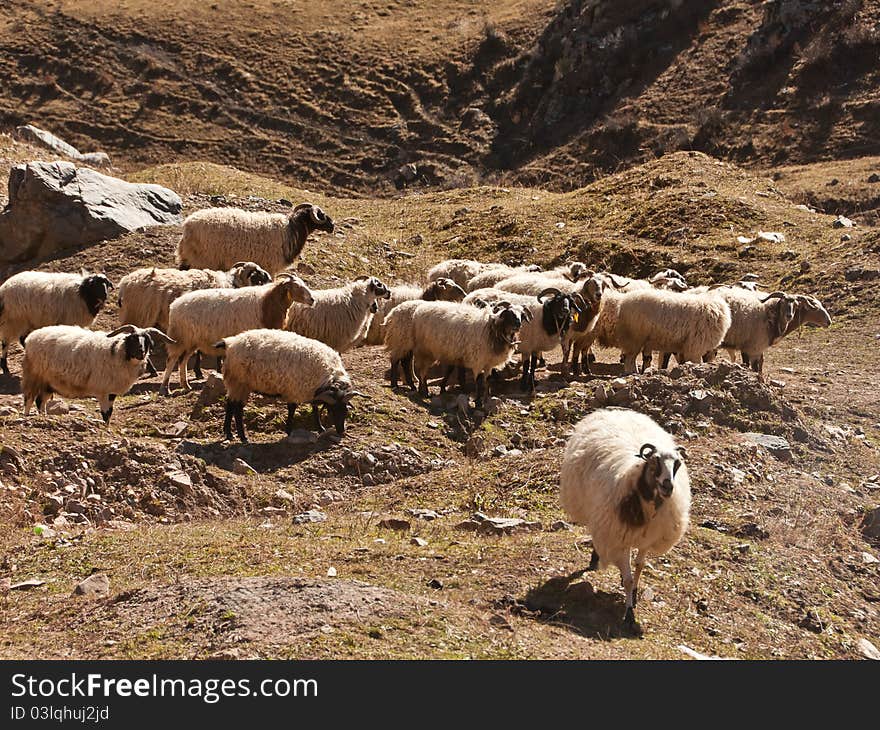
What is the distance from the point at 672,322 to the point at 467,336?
3.68m

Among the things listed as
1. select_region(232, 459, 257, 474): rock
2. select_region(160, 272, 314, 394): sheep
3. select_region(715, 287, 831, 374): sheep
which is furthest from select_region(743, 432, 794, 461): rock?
select_region(160, 272, 314, 394): sheep

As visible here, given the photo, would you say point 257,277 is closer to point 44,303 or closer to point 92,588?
point 44,303

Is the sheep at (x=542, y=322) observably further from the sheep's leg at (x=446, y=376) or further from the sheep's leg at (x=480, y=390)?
the sheep's leg at (x=446, y=376)

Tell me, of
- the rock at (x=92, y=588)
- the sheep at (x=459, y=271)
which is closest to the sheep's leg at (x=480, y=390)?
the sheep at (x=459, y=271)

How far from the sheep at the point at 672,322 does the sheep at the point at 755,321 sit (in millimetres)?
822

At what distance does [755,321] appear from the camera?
1773cm

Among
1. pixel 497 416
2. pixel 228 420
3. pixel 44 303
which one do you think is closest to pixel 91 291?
pixel 44 303

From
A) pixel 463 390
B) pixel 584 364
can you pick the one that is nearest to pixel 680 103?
pixel 584 364

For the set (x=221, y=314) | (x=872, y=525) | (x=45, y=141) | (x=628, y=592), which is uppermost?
(x=45, y=141)

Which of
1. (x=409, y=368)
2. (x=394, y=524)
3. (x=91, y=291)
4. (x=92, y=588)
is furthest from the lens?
(x=91, y=291)

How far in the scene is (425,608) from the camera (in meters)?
7.71

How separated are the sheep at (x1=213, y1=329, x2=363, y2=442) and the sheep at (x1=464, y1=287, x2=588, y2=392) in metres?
3.77

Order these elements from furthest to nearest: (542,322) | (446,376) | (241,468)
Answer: (542,322) → (446,376) → (241,468)

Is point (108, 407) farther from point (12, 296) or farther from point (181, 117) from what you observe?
point (181, 117)
